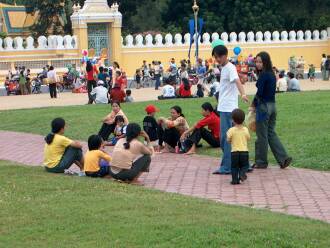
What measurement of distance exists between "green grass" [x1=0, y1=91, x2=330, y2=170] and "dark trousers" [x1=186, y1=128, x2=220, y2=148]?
164mm

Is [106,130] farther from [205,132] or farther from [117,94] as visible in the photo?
[117,94]

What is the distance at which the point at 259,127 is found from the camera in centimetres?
1227

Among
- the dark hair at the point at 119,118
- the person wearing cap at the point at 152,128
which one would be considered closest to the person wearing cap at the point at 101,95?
the dark hair at the point at 119,118

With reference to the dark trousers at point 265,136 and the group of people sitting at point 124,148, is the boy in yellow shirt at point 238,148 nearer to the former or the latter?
the dark trousers at point 265,136

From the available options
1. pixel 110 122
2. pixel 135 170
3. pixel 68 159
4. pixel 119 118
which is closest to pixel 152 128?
pixel 119 118

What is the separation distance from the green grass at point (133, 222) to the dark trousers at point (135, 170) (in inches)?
28.2

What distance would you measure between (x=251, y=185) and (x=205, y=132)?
373 cm

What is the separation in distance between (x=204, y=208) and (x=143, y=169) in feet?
8.11

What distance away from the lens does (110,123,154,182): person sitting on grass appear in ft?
36.8

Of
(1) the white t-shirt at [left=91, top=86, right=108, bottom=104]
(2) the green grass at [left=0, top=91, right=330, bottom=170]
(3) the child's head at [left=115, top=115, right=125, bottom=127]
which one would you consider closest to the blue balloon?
(2) the green grass at [left=0, top=91, right=330, bottom=170]

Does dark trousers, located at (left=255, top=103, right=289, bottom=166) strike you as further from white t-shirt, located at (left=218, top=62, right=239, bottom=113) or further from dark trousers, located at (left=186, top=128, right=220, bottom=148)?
dark trousers, located at (left=186, top=128, right=220, bottom=148)

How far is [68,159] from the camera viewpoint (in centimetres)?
1209

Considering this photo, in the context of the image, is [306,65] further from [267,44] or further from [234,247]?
[234,247]

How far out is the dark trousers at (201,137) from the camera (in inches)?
571
